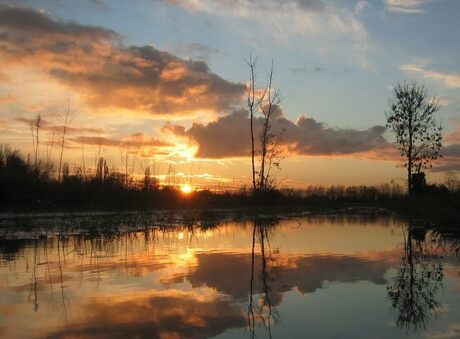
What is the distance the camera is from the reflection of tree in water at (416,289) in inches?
199

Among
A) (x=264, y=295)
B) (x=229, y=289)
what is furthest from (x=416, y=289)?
(x=229, y=289)

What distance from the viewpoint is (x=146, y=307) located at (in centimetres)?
552

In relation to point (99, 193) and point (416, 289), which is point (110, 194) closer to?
point (99, 193)

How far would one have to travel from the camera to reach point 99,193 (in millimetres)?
30953

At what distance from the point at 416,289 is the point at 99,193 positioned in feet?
87.5

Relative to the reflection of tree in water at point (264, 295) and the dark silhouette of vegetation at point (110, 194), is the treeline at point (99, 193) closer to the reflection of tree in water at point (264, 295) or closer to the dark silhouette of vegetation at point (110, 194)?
the dark silhouette of vegetation at point (110, 194)

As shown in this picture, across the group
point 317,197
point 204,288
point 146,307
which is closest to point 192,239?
point 204,288

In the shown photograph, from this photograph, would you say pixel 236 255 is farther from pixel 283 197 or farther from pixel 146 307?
pixel 283 197

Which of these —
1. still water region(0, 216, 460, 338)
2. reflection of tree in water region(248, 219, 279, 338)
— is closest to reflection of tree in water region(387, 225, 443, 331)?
still water region(0, 216, 460, 338)

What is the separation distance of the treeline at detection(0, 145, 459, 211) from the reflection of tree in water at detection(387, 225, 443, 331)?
19256 millimetres

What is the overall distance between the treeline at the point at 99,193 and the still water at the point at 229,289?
58.2 ft

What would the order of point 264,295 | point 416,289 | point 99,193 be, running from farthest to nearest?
point 99,193
point 416,289
point 264,295

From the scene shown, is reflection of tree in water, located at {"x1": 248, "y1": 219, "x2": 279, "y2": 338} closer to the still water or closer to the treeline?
the still water

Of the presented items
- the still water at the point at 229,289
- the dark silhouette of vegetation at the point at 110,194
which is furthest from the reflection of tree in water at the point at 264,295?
the dark silhouette of vegetation at the point at 110,194
